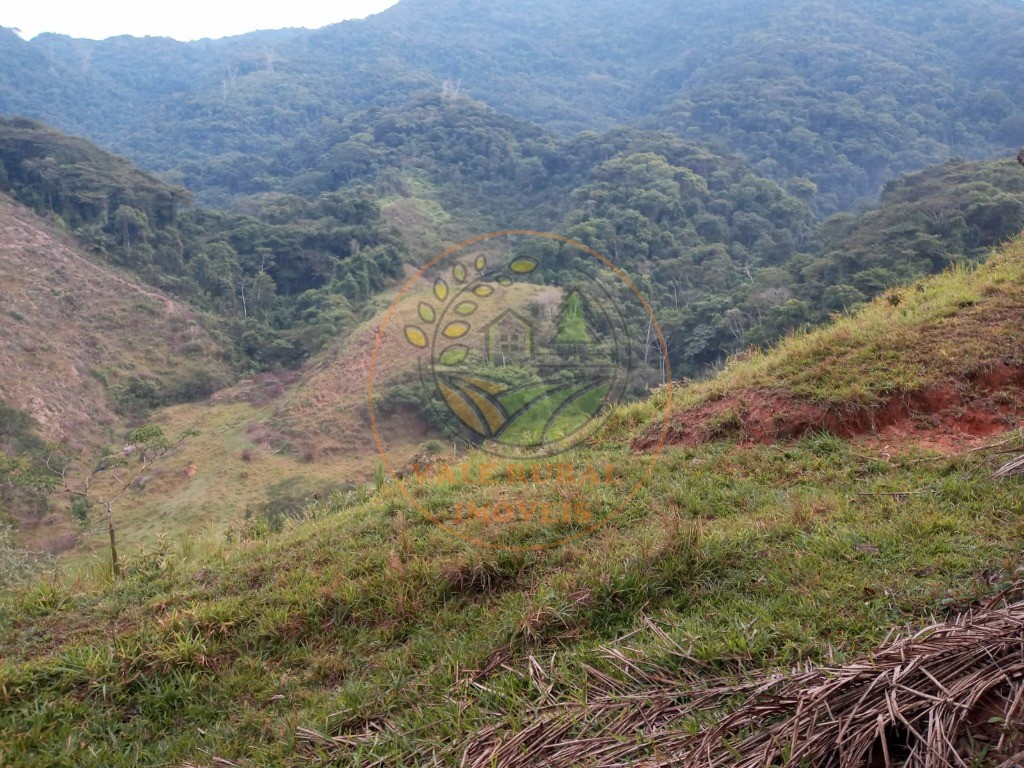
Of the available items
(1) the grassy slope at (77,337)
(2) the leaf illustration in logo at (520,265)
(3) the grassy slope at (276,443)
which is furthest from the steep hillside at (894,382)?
(1) the grassy slope at (77,337)

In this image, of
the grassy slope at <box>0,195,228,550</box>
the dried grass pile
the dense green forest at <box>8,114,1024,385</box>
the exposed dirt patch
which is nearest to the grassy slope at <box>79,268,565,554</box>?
the grassy slope at <box>0,195,228,550</box>

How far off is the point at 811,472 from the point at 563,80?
10853cm

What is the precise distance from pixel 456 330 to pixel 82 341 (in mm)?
27806

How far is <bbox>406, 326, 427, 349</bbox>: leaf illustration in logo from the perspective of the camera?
377 centimetres

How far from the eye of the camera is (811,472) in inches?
159

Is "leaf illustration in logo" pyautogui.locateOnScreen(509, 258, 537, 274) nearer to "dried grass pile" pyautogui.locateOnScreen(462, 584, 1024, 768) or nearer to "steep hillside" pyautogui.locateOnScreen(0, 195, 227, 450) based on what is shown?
"dried grass pile" pyautogui.locateOnScreen(462, 584, 1024, 768)

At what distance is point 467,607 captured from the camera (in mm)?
3189

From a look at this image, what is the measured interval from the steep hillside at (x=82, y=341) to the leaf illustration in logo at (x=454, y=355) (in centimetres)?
2222

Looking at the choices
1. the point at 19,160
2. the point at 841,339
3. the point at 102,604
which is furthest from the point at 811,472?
the point at 19,160

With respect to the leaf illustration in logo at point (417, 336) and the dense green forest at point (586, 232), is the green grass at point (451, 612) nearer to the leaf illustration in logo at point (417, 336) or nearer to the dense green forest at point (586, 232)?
the leaf illustration in logo at point (417, 336)

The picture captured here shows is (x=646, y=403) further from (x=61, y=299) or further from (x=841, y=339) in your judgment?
(x=61, y=299)

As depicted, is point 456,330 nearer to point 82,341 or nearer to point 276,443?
point 276,443

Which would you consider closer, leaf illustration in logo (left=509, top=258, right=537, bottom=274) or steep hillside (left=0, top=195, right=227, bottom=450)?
leaf illustration in logo (left=509, top=258, right=537, bottom=274)

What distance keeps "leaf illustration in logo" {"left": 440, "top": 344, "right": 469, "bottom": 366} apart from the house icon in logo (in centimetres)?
14
